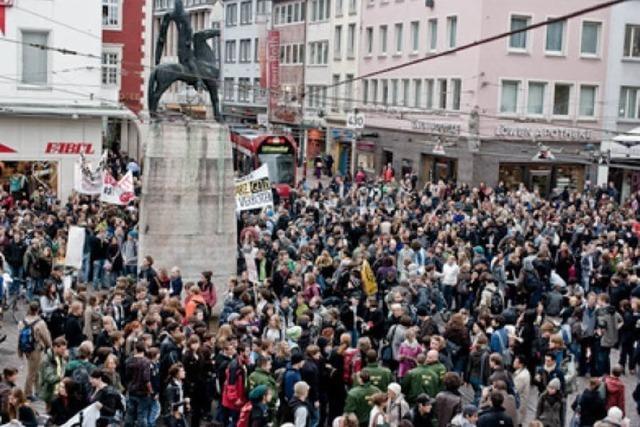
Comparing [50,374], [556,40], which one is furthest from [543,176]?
[50,374]

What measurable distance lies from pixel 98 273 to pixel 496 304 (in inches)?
391

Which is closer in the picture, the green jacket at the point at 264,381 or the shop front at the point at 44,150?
the green jacket at the point at 264,381

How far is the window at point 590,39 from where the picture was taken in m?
47.9

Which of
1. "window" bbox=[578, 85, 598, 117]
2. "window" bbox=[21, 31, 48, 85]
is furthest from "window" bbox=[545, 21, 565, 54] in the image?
"window" bbox=[21, 31, 48, 85]

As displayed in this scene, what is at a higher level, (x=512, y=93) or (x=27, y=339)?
(x=512, y=93)

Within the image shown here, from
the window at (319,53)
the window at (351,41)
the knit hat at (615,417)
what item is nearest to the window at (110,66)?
the window at (351,41)

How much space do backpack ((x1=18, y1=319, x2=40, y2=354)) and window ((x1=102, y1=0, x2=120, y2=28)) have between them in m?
30.3

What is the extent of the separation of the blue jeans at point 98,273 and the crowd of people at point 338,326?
2.7 inches

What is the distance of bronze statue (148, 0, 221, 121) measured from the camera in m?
22.7

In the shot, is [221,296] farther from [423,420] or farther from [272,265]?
[423,420]

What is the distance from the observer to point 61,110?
119ft

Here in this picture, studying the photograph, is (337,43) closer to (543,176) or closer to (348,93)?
(348,93)

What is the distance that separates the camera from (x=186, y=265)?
22.6m

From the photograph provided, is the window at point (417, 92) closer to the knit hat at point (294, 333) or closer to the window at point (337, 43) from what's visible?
the window at point (337, 43)
